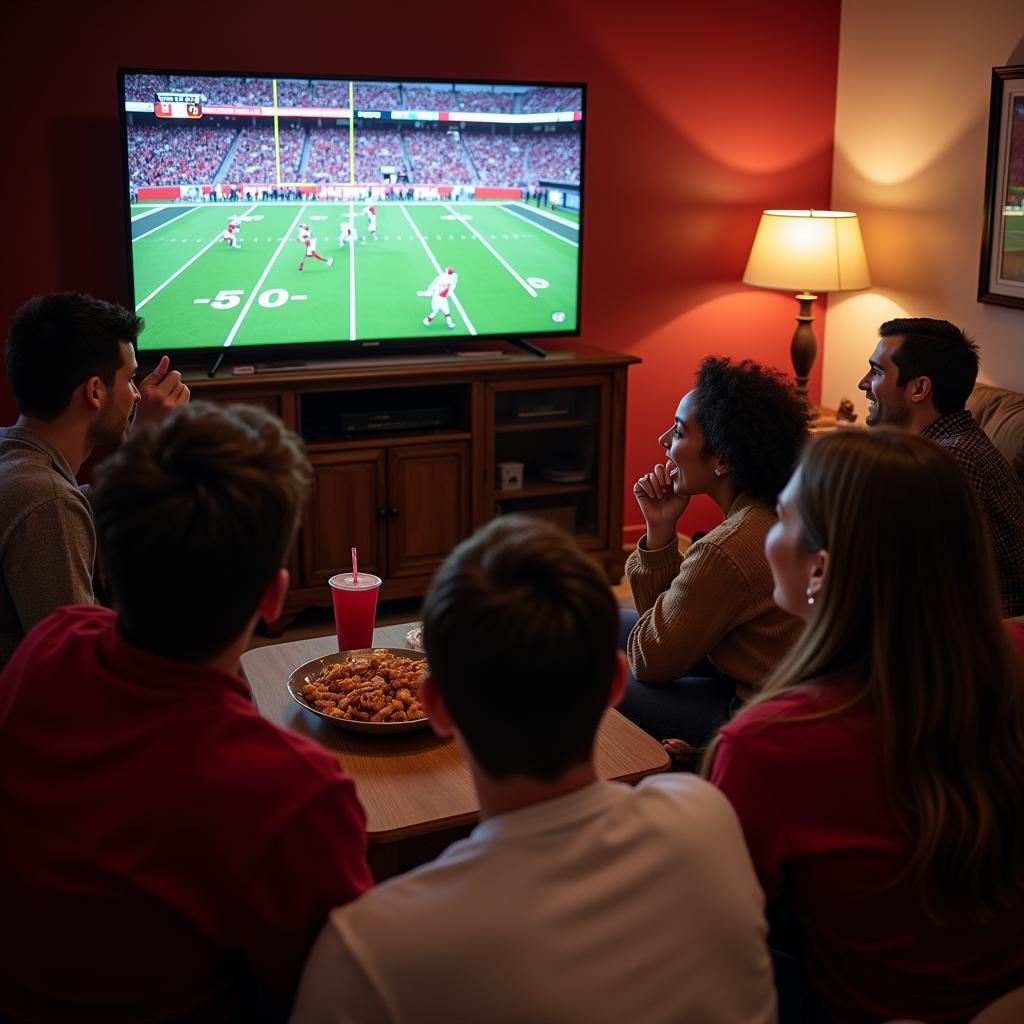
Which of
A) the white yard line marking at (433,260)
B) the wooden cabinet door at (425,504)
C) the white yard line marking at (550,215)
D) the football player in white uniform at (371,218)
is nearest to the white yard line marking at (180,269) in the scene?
the football player in white uniform at (371,218)

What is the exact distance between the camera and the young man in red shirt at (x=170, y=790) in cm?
108

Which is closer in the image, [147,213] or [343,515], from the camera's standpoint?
[147,213]

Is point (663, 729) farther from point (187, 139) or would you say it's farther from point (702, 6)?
point (702, 6)

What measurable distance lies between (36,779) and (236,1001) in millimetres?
315

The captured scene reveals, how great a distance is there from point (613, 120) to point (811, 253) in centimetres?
92

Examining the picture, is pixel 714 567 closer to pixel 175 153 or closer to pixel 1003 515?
pixel 1003 515

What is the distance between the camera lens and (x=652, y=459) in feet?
16.6

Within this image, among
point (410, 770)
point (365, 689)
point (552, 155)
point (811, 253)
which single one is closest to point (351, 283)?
point (552, 155)

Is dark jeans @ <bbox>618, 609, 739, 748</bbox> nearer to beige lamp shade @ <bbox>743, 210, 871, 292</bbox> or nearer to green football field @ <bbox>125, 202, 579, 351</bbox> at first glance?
green football field @ <bbox>125, 202, 579, 351</bbox>

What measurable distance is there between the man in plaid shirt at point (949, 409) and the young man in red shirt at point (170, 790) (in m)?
2.18

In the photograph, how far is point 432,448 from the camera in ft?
13.7

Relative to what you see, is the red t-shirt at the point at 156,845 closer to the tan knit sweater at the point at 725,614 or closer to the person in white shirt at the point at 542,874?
the person in white shirt at the point at 542,874

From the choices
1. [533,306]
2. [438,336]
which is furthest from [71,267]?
[533,306]

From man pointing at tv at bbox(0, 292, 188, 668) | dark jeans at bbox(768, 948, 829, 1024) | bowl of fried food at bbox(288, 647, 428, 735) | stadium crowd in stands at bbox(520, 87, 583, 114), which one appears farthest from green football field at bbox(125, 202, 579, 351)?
dark jeans at bbox(768, 948, 829, 1024)
